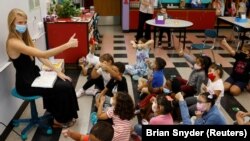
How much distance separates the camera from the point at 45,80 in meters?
2.95

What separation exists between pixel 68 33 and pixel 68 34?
0.06ft

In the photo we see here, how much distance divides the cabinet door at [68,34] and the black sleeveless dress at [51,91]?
6.23 ft

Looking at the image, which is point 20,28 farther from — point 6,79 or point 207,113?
point 207,113

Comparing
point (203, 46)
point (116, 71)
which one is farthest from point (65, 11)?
point (203, 46)

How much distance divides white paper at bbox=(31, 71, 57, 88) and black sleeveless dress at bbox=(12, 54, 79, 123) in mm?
50

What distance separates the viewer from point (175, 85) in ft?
12.2

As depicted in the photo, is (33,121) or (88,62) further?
(88,62)

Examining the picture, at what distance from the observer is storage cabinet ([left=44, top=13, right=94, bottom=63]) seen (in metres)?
4.83

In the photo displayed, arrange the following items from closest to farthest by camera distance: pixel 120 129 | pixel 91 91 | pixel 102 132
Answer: pixel 102 132 < pixel 120 129 < pixel 91 91

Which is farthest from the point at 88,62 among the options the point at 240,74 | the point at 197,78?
the point at 240,74

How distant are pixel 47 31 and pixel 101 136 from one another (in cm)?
341

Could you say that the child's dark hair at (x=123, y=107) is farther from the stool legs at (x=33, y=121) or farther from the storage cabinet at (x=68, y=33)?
the storage cabinet at (x=68, y=33)

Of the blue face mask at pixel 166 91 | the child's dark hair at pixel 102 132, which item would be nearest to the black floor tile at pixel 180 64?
the blue face mask at pixel 166 91

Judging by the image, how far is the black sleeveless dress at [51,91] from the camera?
112 inches
